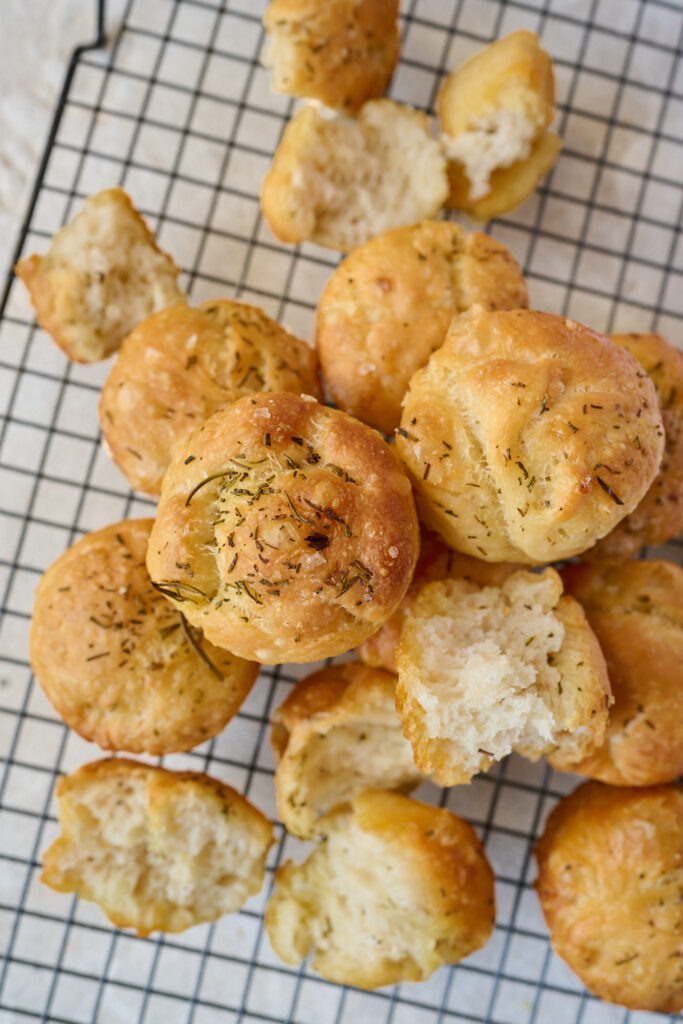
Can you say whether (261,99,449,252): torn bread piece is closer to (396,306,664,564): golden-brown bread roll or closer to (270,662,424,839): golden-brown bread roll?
(396,306,664,564): golden-brown bread roll

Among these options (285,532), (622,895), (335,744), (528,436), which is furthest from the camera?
(335,744)

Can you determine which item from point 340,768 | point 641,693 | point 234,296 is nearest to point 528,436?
point 641,693

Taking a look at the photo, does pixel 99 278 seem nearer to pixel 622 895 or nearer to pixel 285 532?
pixel 285 532

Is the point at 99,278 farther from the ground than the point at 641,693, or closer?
farther from the ground

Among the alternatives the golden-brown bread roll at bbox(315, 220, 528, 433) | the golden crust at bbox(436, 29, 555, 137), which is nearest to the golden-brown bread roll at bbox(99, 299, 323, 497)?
the golden-brown bread roll at bbox(315, 220, 528, 433)

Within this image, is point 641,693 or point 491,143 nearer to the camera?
point 641,693

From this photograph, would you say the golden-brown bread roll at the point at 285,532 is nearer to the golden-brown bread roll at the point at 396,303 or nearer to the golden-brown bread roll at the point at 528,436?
the golden-brown bread roll at the point at 528,436

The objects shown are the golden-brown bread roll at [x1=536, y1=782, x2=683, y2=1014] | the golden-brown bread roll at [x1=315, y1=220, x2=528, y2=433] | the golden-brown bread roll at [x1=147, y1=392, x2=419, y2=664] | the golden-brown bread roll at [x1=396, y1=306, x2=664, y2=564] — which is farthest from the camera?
the golden-brown bread roll at [x1=536, y1=782, x2=683, y2=1014]
